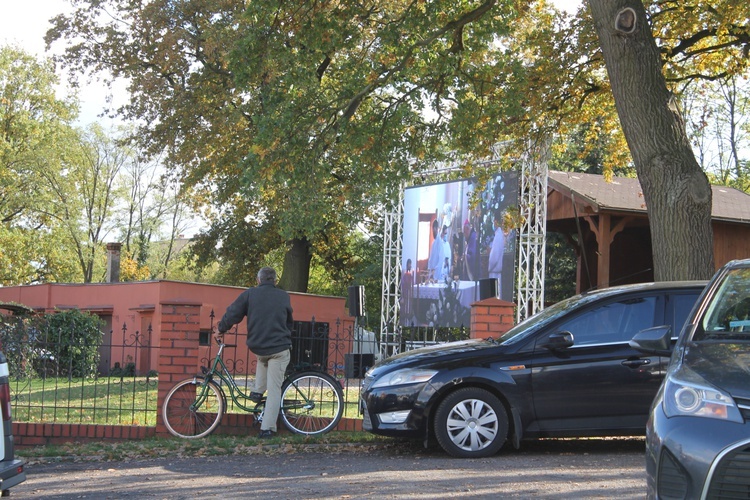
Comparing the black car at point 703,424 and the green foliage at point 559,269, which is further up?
the green foliage at point 559,269

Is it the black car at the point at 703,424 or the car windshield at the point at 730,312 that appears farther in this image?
the car windshield at the point at 730,312

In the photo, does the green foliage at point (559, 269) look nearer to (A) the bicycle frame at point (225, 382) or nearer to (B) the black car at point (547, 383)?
(A) the bicycle frame at point (225, 382)

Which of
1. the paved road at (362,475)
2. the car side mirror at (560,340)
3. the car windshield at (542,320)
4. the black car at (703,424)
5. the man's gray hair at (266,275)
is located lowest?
the paved road at (362,475)

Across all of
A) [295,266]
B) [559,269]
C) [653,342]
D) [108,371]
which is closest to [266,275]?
[108,371]

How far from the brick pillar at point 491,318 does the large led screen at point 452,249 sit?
43.5 feet

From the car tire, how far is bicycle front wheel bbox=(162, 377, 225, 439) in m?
2.79

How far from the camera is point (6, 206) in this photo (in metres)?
45.5

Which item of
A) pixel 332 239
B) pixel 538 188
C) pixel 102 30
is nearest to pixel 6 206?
pixel 332 239

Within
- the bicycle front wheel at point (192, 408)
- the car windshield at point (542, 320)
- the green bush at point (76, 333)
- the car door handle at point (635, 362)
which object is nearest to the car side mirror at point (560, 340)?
the car windshield at point (542, 320)

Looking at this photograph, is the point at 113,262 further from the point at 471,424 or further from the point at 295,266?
the point at 471,424

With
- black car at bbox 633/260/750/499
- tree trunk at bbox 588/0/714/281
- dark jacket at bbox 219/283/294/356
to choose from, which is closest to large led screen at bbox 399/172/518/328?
tree trunk at bbox 588/0/714/281

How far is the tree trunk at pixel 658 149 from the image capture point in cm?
1058

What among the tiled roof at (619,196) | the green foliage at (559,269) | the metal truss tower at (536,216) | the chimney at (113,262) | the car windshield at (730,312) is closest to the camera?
the car windshield at (730,312)

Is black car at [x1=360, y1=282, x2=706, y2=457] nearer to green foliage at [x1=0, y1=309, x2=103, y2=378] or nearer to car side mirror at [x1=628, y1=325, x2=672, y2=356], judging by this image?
car side mirror at [x1=628, y1=325, x2=672, y2=356]
